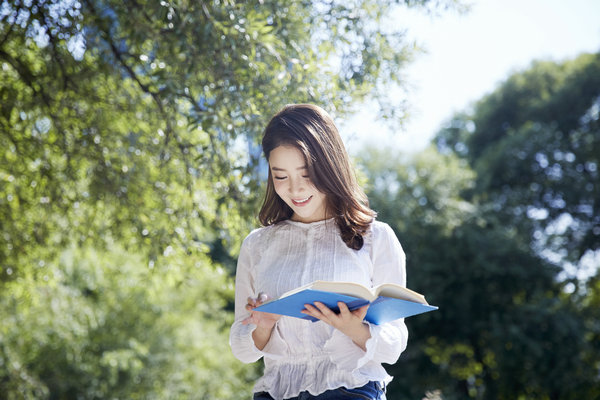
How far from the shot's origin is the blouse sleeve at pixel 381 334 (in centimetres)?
175

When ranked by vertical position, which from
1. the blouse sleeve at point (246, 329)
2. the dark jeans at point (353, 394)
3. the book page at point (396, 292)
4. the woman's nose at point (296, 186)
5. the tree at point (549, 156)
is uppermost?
the tree at point (549, 156)

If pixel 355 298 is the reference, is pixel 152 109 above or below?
above

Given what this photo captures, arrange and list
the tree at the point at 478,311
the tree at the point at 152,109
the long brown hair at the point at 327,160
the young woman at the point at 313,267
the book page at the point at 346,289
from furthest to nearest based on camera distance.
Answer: the tree at the point at 478,311, the tree at the point at 152,109, the long brown hair at the point at 327,160, the young woman at the point at 313,267, the book page at the point at 346,289

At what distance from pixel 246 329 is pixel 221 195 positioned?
1.96m

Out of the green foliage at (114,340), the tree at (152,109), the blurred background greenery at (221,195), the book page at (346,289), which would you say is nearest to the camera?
the book page at (346,289)

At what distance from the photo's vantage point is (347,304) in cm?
165

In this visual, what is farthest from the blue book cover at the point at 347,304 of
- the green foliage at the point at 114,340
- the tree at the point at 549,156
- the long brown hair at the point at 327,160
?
the tree at the point at 549,156

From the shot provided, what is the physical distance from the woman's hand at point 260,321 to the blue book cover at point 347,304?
0.10 metres

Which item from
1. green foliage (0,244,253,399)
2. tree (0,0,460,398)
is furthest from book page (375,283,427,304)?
green foliage (0,244,253,399)

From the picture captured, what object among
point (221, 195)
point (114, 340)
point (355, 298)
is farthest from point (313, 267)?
point (114, 340)

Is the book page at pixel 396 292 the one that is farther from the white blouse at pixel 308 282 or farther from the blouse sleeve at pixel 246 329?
the blouse sleeve at pixel 246 329

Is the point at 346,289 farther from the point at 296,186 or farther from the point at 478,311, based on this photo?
the point at 478,311

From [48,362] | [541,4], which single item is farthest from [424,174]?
[48,362]

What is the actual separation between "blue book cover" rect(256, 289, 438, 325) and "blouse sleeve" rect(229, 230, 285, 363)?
0.17 metres
